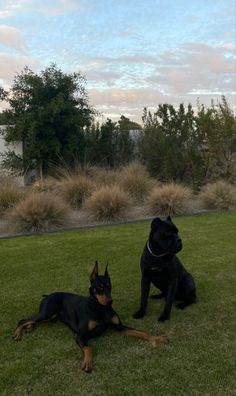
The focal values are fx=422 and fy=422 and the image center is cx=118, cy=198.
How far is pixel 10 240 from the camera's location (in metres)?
7.60

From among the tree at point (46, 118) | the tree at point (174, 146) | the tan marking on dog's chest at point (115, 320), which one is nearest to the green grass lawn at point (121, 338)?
the tan marking on dog's chest at point (115, 320)

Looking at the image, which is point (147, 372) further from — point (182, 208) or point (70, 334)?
point (182, 208)

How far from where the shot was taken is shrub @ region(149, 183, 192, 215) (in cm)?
Result: 976

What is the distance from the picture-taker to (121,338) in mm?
3600

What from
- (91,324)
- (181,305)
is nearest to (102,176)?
(181,305)

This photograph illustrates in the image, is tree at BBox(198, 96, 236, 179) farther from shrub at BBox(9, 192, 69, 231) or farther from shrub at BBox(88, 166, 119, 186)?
shrub at BBox(9, 192, 69, 231)

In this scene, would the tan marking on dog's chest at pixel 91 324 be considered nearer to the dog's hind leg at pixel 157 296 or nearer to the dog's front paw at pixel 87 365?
the dog's front paw at pixel 87 365

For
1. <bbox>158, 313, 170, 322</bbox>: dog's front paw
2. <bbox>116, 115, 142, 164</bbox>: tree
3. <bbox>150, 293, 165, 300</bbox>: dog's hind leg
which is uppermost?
<bbox>116, 115, 142, 164</bbox>: tree

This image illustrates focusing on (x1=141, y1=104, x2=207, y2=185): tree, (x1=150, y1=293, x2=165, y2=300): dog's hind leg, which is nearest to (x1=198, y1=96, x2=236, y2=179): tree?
(x1=141, y1=104, x2=207, y2=185): tree

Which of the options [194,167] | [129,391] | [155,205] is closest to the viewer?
[129,391]

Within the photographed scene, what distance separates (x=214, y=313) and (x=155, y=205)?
580cm

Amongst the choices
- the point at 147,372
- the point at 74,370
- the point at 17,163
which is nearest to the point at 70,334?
the point at 74,370

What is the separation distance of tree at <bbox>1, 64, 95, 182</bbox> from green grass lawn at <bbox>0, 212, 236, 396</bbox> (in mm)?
8484

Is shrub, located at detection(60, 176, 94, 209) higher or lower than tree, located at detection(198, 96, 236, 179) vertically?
lower
